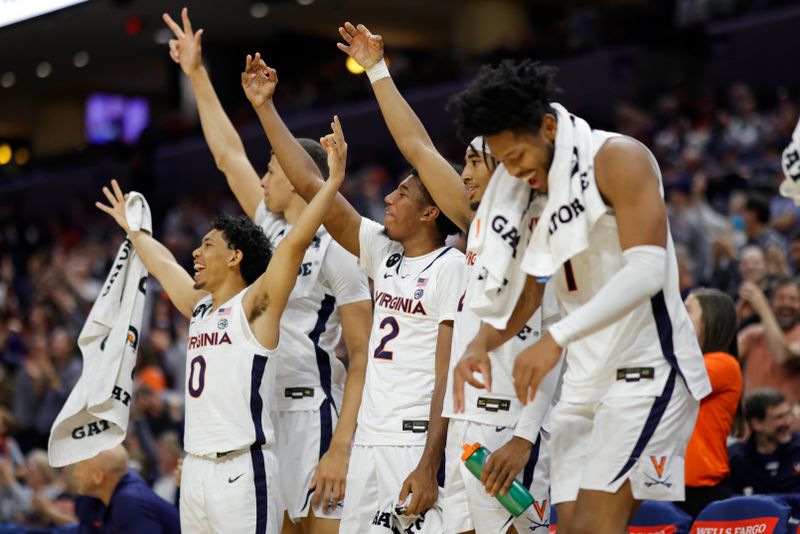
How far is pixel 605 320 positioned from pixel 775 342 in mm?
3660

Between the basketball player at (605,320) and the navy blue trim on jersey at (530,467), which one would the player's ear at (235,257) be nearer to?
the navy blue trim on jersey at (530,467)

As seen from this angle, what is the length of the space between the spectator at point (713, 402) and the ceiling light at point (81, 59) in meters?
19.1

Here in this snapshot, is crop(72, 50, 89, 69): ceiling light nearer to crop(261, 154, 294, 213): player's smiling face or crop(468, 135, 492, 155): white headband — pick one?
crop(261, 154, 294, 213): player's smiling face

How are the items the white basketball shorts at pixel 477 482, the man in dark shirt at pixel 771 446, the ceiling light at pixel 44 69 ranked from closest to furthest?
1. the white basketball shorts at pixel 477 482
2. the man in dark shirt at pixel 771 446
3. the ceiling light at pixel 44 69

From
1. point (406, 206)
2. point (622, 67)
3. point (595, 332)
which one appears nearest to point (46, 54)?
point (622, 67)

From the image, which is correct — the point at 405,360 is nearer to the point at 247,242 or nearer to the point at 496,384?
the point at 496,384

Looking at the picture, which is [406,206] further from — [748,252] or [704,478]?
[748,252]

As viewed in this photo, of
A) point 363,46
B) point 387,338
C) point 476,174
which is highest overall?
point 363,46

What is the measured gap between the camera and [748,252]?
802 cm

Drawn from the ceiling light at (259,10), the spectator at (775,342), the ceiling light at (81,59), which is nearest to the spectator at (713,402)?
the spectator at (775,342)

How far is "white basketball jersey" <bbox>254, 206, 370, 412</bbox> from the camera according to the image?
563 cm

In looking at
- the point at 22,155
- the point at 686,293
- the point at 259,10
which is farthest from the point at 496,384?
the point at 22,155

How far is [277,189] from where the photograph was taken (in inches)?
230

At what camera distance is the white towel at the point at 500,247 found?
3975 mm
